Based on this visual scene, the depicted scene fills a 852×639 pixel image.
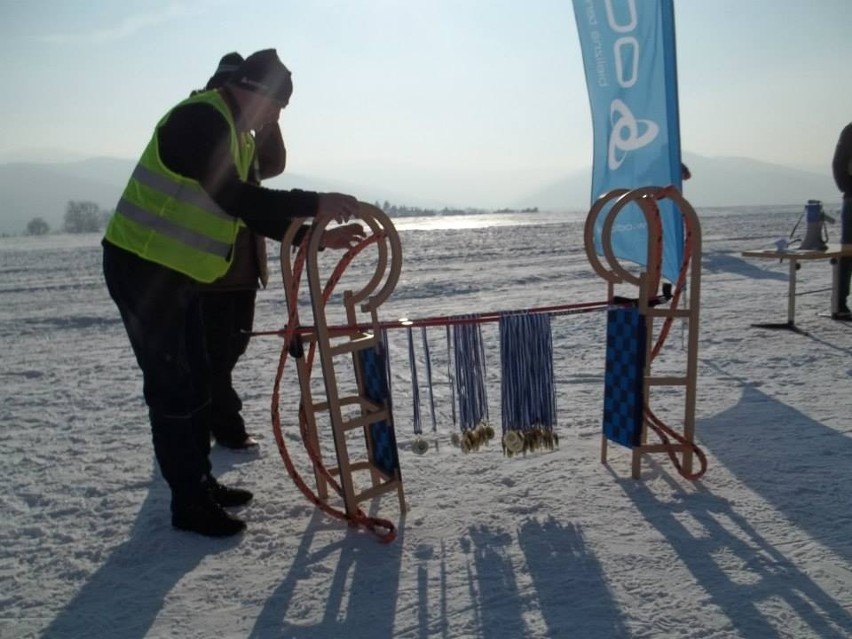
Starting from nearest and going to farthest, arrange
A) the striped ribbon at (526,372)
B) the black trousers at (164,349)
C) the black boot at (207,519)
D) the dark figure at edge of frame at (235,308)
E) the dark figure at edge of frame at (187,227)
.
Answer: the dark figure at edge of frame at (187,227) → the black trousers at (164,349) → the black boot at (207,519) → the striped ribbon at (526,372) → the dark figure at edge of frame at (235,308)

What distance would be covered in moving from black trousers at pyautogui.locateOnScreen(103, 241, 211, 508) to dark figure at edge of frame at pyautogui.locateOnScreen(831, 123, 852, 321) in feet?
20.5

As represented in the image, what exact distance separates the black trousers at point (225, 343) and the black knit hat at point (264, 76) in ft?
4.42

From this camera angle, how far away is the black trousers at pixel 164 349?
9.43 ft

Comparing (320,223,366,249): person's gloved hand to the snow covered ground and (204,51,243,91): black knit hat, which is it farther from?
the snow covered ground

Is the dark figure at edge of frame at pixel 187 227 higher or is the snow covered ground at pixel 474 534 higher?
the dark figure at edge of frame at pixel 187 227

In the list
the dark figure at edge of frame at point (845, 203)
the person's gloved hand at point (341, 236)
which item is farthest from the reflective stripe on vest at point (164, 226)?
the dark figure at edge of frame at point (845, 203)

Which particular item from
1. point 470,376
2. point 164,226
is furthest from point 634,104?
point 164,226

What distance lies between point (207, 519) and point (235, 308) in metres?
1.32

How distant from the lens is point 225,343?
3.95m

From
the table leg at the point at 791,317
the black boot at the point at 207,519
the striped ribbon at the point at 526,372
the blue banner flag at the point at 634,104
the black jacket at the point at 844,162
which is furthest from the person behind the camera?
the black jacket at the point at 844,162

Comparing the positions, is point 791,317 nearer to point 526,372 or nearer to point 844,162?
point 844,162

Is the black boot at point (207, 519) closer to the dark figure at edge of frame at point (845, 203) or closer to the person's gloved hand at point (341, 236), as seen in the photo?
the person's gloved hand at point (341, 236)

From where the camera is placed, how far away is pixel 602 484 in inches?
133

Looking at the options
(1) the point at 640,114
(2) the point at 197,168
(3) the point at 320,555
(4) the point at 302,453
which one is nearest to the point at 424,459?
(4) the point at 302,453
